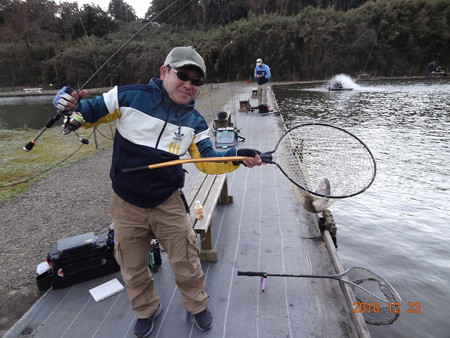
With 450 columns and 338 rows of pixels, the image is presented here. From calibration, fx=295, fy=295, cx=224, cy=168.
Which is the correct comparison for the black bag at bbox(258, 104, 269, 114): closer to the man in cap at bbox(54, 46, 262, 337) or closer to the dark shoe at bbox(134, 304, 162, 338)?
the man in cap at bbox(54, 46, 262, 337)

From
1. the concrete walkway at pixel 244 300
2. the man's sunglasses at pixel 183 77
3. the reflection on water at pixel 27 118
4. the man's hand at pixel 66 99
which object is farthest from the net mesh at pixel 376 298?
the reflection on water at pixel 27 118

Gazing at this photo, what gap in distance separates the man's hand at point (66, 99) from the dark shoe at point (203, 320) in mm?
2224

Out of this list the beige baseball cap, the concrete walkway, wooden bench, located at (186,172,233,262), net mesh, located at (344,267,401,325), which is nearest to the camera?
the beige baseball cap

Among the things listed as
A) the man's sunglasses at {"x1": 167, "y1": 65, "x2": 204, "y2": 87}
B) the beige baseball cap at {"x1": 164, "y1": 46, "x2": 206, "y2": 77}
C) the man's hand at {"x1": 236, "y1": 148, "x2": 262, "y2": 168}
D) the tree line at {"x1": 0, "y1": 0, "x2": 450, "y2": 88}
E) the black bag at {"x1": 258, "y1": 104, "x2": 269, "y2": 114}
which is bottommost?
the black bag at {"x1": 258, "y1": 104, "x2": 269, "y2": 114}

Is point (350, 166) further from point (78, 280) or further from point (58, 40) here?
point (58, 40)

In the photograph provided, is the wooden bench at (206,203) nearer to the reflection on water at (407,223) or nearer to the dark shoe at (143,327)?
the dark shoe at (143,327)

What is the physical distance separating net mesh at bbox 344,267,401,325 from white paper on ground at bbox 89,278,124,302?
2.85 meters

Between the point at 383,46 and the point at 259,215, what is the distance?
152 feet

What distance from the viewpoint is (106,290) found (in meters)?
3.52

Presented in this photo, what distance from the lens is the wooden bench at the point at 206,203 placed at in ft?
12.1

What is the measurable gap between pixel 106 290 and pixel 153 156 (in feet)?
6.76

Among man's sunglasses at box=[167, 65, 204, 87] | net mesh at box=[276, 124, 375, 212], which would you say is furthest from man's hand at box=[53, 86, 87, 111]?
net mesh at box=[276, 124, 375, 212]

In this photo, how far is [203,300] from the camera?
2889 mm

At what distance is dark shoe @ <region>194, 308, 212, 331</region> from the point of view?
9.55 ft
